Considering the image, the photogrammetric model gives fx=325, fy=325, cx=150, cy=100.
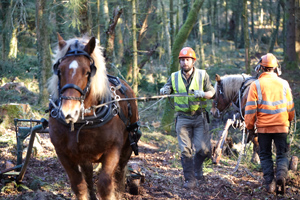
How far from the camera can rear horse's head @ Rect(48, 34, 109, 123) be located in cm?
328

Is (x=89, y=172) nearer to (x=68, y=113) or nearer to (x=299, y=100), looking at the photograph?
(x=68, y=113)

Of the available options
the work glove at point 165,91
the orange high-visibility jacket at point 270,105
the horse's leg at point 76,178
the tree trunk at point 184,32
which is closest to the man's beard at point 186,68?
the work glove at point 165,91

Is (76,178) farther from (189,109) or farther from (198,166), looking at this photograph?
(198,166)

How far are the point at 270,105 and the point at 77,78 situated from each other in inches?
126

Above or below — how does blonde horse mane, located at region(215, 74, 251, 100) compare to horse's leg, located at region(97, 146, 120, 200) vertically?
above

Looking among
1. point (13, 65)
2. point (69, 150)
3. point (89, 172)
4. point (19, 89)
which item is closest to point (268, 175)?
point (89, 172)

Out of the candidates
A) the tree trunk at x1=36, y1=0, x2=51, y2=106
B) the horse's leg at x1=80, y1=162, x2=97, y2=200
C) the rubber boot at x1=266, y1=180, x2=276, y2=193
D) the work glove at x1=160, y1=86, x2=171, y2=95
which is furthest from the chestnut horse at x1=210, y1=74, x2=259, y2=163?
the tree trunk at x1=36, y1=0, x2=51, y2=106

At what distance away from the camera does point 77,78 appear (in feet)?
11.1

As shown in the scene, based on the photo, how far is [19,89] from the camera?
13.7m

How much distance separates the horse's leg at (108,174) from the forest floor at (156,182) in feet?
3.48

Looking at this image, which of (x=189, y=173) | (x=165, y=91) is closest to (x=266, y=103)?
(x=165, y=91)

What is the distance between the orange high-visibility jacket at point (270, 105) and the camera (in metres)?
5.08

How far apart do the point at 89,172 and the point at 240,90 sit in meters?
4.11

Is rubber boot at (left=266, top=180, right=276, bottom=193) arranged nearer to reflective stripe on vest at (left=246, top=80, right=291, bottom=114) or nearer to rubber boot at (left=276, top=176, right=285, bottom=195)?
rubber boot at (left=276, top=176, right=285, bottom=195)
